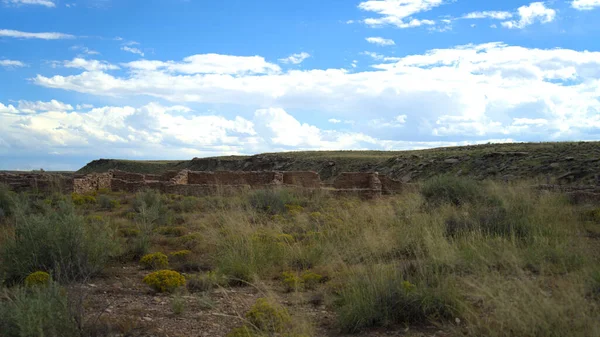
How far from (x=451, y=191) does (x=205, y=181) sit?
13075 mm

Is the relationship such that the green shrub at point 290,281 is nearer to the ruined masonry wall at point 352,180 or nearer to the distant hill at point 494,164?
the distant hill at point 494,164

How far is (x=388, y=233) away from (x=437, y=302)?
10.1ft

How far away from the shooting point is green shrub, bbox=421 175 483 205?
37.6 ft

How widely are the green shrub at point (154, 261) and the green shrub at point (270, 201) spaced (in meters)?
5.00

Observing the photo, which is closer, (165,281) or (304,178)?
(165,281)

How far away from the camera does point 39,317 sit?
136 inches

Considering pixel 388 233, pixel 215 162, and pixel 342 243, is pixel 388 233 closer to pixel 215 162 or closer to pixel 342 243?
pixel 342 243

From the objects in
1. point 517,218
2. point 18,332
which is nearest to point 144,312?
point 18,332

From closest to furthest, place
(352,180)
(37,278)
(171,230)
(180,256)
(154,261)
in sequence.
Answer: (37,278), (154,261), (180,256), (171,230), (352,180)

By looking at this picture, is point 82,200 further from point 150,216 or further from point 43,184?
point 150,216

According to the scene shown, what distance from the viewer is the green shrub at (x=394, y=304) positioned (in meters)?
4.32

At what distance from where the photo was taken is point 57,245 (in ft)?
20.2

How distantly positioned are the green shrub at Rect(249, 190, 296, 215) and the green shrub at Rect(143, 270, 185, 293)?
605 cm

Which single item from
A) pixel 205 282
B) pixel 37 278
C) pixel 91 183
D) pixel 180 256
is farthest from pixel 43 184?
pixel 205 282
